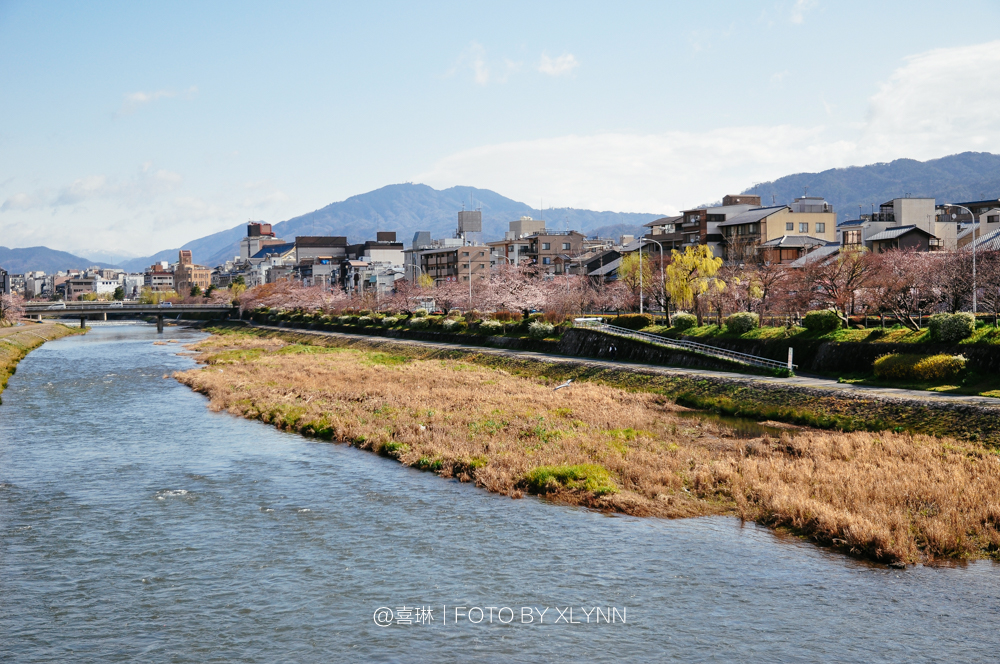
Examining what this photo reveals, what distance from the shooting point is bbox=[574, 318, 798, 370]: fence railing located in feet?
134

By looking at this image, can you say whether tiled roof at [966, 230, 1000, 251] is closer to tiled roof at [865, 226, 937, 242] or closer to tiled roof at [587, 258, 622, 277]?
tiled roof at [865, 226, 937, 242]

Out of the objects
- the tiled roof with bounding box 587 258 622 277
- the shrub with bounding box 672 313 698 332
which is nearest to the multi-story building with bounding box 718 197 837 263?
the tiled roof with bounding box 587 258 622 277

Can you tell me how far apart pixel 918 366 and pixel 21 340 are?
85210mm

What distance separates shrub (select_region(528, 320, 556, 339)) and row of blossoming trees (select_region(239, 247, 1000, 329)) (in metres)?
3.40

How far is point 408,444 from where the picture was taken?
27.6 m

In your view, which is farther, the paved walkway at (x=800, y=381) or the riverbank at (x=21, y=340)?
the riverbank at (x=21, y=340)

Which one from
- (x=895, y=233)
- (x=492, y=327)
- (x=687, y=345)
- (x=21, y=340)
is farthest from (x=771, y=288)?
(x=21, y=340)

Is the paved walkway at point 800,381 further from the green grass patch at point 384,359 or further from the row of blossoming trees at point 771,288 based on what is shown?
the row of blossoming trees at point 771,288

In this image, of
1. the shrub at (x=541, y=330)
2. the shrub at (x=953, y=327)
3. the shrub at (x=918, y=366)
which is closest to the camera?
the shrub at (x=918, y=366)

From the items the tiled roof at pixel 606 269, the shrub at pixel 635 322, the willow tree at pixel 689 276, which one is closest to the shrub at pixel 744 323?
the shrub at pixel 635 322

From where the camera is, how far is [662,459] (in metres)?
24.2

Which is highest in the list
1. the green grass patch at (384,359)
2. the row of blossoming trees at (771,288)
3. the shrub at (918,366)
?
the row of blossoming trees at (771,288)

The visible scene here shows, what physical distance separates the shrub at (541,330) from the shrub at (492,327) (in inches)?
221

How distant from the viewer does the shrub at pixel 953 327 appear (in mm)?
33281
